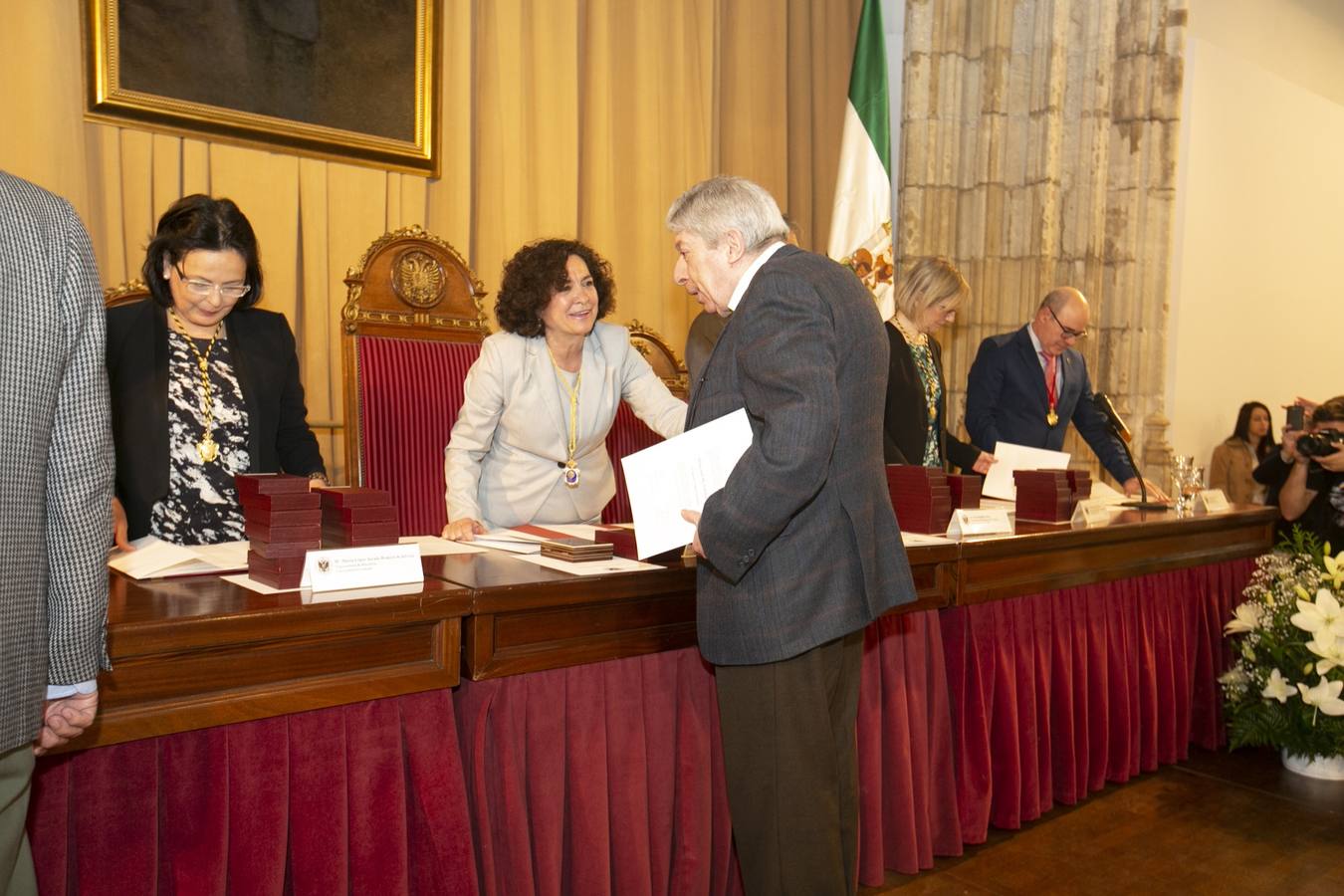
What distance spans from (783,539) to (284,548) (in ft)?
2.71

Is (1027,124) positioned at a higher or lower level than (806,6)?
lower

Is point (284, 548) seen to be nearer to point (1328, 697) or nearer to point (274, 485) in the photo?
point (274, 485)

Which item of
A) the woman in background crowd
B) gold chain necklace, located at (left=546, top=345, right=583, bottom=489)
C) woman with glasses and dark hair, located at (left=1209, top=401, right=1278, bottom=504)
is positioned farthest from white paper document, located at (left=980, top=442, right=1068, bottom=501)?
woman with glasses and dark hair, located at (left=1209, top=401, right=1278, bottom=504)

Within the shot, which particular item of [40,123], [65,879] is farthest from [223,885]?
[40,123]

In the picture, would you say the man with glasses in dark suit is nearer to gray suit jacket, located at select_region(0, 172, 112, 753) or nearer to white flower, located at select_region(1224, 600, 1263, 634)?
white flower, located at select_region(1224, 600, 1263, 634)

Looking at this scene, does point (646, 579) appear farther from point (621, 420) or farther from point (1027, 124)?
point (1027, 124)

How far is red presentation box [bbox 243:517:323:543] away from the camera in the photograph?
170 centimetres

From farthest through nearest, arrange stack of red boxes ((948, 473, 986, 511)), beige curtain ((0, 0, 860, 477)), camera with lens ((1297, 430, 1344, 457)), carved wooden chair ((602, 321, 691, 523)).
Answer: camera with lens ((1297, 430, 1344, 457))
carved wooden chair ((602, 321, 691, 523))
beige curtain ((0, 0, 860, 477))
stack of red boxes ((948, 473, 986, 511))

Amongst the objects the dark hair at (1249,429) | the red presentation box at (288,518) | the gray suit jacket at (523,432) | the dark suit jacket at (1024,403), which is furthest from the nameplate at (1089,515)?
the dark hair at (1249,429)

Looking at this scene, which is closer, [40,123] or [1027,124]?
[40,123]

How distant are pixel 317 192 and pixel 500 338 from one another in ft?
5.32

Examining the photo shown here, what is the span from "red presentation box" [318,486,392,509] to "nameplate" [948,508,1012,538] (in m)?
1.45

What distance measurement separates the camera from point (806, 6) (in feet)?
17.3

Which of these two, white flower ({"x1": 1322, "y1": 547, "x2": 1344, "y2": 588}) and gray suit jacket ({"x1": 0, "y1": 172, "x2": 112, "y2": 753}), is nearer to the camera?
gray suit jacket ({"x1": 0, "y1": 172, "x2": 112, "y2": 753})
